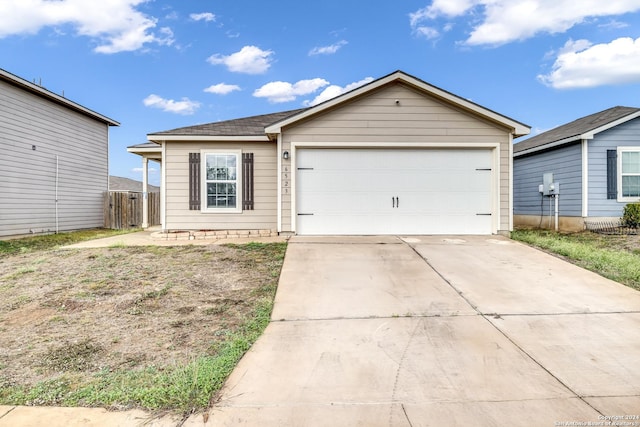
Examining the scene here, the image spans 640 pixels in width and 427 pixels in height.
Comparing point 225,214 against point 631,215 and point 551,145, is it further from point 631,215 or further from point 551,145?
point 631,215

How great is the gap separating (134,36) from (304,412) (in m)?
17.0

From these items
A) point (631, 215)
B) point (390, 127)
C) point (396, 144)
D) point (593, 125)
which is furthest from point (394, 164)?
point (631, 215)

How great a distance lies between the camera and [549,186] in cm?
1158

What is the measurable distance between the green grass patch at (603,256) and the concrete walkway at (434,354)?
410 mm

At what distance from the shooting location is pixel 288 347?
128 inches

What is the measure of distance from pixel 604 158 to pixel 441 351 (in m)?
11.0

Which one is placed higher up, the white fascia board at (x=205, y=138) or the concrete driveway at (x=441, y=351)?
the white fascia board at (x=205, y=138)

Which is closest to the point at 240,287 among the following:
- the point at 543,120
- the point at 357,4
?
the point at 357,4

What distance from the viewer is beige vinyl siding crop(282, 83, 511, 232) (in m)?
8.50

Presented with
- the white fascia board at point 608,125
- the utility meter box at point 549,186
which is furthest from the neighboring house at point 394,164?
the utility meter box at point 549,186

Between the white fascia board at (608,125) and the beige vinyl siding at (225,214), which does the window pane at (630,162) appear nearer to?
the white fascia board at (608,125)

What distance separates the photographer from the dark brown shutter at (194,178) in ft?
29.8

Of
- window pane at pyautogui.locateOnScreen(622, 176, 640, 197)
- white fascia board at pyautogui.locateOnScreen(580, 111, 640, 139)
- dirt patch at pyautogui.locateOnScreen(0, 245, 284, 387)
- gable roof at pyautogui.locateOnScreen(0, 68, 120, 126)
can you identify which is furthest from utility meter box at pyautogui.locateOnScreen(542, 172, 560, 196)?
gable roof at pyautogui.locateOnScreen(0, 68, 120, 126)

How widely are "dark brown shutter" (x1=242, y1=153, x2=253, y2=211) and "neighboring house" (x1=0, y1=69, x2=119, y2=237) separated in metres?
7.50
